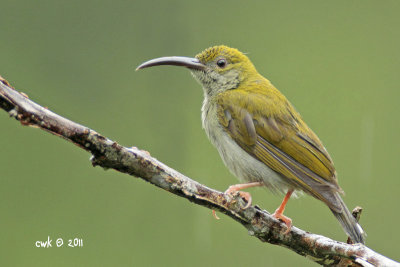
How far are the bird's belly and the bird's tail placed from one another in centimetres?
57

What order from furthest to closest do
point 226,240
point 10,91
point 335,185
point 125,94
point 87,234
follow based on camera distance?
1. point 125,94
2. point 226,240
3. point 87,234
4. point 335,185
5. point 10,91

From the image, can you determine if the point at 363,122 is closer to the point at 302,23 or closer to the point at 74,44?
the point at 302,23

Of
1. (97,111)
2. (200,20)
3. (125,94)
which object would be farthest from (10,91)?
(200,20)

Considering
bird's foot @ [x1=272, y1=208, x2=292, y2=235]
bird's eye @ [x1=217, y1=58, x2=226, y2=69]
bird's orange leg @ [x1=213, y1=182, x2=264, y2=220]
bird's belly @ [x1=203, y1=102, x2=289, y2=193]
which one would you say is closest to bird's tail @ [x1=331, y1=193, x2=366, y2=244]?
bird's foot @ [x1=272, y1=208, x2=292, y2=235]

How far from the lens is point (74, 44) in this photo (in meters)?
11.1

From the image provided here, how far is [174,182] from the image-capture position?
4.08m

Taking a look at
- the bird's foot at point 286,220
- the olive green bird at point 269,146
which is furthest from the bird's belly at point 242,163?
the bird's foot at point 286,220

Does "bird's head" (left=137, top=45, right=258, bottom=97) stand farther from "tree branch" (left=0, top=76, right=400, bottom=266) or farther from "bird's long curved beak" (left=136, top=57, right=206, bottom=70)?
"tree branch" (left=0, top=76, right=400, bottom=266)

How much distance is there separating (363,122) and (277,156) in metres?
5.08

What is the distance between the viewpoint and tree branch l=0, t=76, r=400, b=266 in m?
3.63

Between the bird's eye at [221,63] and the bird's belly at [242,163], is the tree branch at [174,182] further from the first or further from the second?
the bird's eye at [221,63]

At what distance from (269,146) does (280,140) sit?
10 centimetres

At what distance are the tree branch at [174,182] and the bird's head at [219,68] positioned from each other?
1763 millimetres

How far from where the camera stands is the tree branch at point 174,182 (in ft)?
11.9
